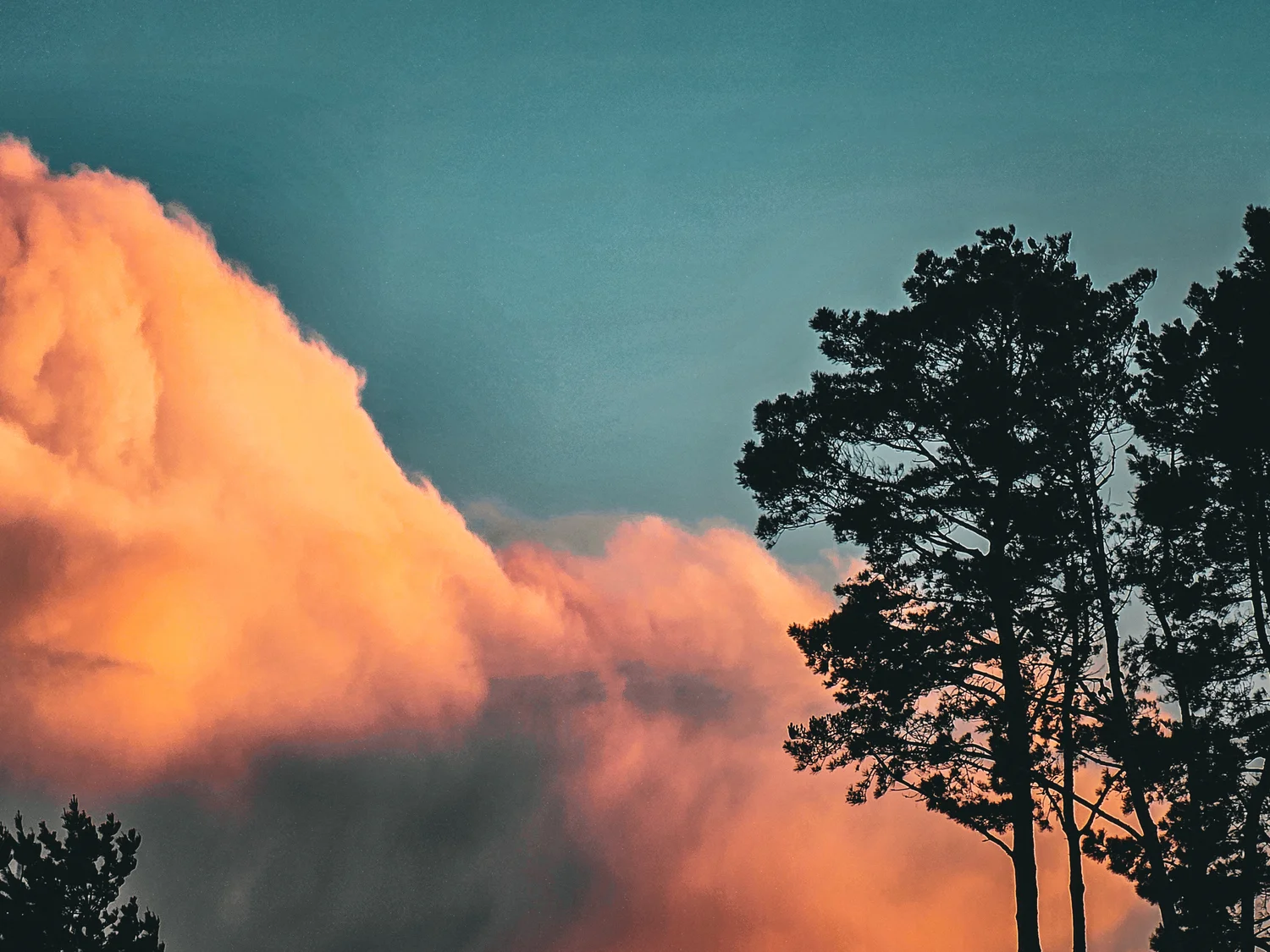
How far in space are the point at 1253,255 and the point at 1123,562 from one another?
624 centimetres

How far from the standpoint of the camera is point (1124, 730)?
16.6 metres

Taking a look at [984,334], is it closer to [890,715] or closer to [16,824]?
[890,715]

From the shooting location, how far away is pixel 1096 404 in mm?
18031

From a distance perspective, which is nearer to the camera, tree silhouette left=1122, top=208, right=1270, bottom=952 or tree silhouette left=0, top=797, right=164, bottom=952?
tree silhouette left=1122, top=208, right=1270, bottom=952

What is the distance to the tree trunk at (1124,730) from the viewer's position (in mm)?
16609

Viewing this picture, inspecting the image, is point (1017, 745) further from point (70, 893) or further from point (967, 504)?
point (70, 893)

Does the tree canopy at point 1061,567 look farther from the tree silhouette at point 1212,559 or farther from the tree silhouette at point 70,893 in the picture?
the tree silhouette at point 70,893

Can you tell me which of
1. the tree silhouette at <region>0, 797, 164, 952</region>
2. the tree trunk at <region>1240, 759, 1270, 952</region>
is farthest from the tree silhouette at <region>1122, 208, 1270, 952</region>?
the tree silhouette at <region>0, 797, 164, 952</region>

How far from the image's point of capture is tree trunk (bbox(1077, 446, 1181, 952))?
16.6 meters

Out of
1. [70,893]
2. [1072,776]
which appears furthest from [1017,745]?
[70,893]

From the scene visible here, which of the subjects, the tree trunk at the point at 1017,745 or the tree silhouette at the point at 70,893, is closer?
the tree trunk at the point at 1017,745

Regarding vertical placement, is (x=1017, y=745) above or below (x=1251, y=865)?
above

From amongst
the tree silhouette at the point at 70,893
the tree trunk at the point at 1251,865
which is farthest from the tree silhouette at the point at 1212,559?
the tree silhouette at the point at 70,893

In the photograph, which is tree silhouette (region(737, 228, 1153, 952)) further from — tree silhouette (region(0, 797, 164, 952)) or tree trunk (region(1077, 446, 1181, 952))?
tree silhouette (region(0, 797, 164, 952))
